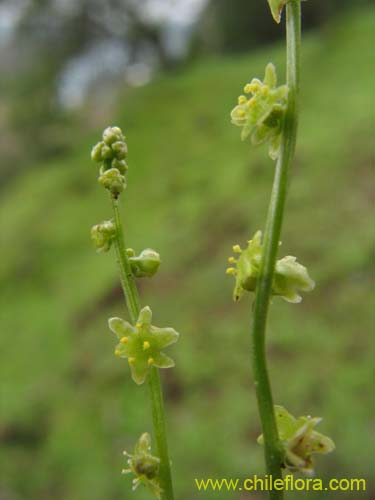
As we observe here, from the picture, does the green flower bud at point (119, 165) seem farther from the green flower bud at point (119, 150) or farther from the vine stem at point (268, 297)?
the vine stem at point (268, 297)

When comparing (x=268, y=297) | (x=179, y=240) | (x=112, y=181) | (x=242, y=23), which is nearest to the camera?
(x=268, y=297)

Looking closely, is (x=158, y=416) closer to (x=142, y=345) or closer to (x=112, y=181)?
(x=142, y=345)

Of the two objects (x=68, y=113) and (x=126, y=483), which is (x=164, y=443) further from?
(x=68, y=113)

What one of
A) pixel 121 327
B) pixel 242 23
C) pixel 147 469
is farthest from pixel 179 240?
pixel 242 23

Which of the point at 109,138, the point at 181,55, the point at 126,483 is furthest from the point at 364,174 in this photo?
the point at 181,55

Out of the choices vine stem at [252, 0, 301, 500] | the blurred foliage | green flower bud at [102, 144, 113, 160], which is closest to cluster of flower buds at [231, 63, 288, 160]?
vine stem at [252, 0, 301, 500]

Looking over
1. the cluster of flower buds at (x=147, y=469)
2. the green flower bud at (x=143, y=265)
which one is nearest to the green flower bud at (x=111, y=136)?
the green flower bud at (x=143, y=265)
